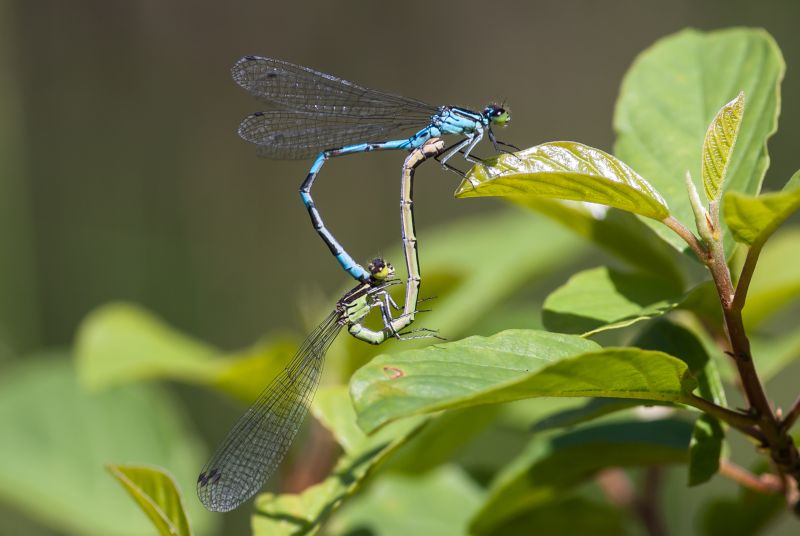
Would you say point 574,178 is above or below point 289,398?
above

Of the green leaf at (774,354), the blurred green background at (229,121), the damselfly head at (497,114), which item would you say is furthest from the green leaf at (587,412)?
the blurred green background at (229,121)

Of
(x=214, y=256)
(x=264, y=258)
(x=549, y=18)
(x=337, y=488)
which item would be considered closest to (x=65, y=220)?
(x=214, y=256)

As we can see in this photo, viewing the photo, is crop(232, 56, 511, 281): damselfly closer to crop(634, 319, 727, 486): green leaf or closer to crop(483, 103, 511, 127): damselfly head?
crop(483, 103, 511, 127): damselfly head

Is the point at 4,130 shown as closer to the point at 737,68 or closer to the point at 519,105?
the point at 519,105

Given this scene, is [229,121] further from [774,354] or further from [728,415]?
[728,415]

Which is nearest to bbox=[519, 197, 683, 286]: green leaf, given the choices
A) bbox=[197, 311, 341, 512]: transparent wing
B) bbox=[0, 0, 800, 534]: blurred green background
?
bbox=[197, 311, 341, 512]: transparent wing

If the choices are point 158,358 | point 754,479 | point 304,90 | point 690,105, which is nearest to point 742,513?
point 754,479

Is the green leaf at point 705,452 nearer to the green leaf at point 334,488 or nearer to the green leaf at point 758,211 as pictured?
the green leaf at point 758,211
